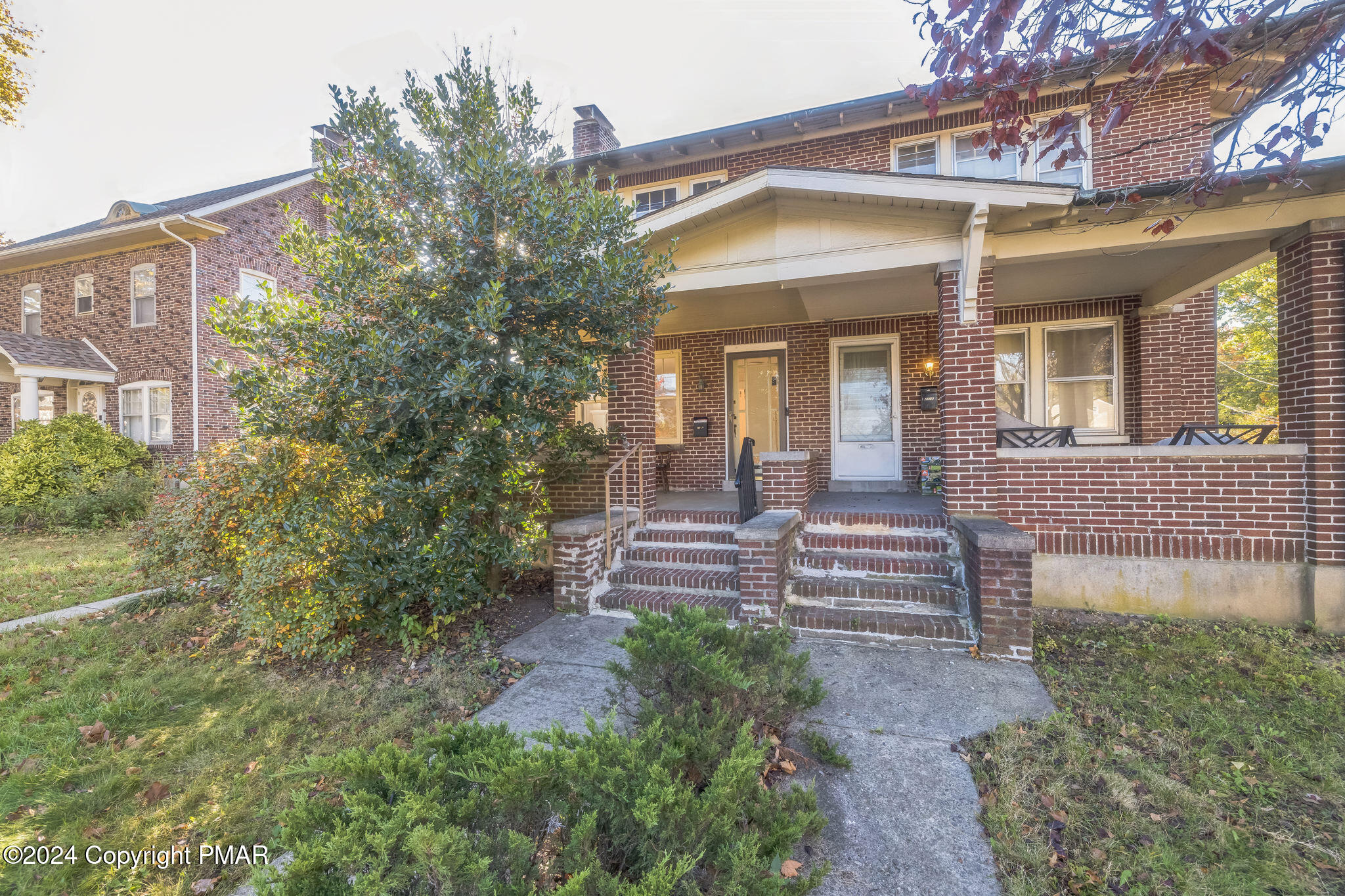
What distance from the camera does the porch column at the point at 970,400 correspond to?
5082 millimetres

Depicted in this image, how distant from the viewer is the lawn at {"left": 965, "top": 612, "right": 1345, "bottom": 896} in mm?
2150

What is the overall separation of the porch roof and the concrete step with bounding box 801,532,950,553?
17015 mm

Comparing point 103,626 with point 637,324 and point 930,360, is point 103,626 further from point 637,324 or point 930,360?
point 930,360

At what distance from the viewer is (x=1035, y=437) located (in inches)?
246

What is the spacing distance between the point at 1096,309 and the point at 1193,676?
5667mm

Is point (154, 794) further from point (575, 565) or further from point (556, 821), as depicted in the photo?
point (575, 565)

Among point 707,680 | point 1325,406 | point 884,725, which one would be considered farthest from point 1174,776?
point 1325,406

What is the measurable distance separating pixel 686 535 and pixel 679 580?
2.14 ft

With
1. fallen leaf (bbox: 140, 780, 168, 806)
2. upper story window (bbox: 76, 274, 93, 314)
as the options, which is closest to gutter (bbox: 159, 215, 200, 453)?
upper story window (bbox: 76, 274, 93, 314)

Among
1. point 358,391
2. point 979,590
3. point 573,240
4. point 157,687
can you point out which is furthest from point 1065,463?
point 157,687

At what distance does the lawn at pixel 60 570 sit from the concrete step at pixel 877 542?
25.1 ft

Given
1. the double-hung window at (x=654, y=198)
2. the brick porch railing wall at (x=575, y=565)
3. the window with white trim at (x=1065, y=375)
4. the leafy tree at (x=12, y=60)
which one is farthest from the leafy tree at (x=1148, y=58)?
the leafy tree at (x=12, y=60)

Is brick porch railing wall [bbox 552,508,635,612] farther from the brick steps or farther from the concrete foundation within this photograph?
the concrete foundation

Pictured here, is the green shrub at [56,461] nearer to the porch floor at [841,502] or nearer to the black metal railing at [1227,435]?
the porch floor at [841,502]
